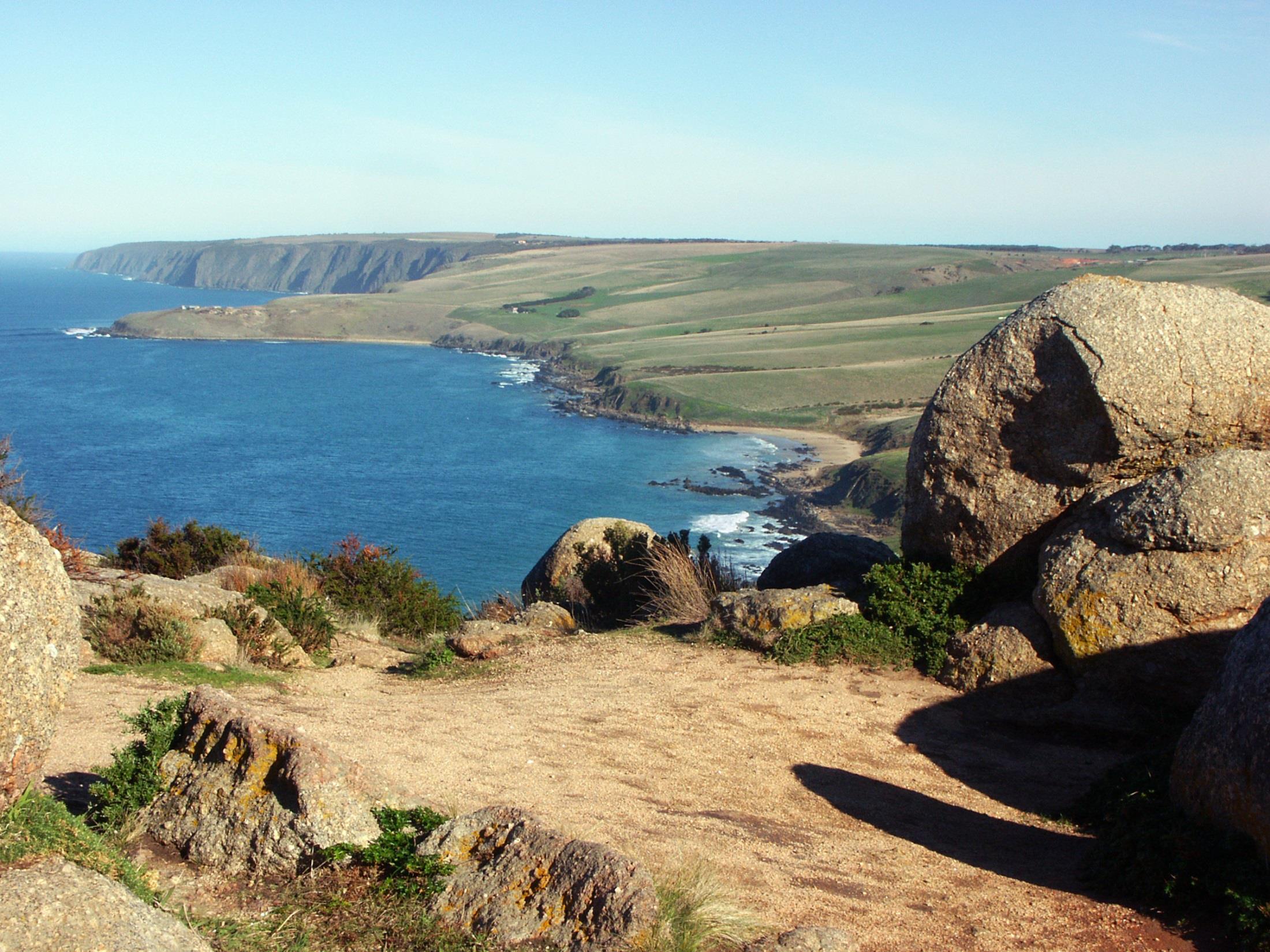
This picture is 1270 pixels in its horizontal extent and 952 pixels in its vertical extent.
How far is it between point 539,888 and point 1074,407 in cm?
834

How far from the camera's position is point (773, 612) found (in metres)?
11.5

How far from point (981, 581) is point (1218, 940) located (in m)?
6.35

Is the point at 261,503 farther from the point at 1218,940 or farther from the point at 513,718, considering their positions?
the point at 1218,940

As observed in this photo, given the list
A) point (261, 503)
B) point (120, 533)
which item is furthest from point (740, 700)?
point (261, 503)

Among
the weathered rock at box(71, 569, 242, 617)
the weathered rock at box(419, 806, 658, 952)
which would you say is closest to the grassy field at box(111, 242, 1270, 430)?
the weathered rock at box(71, 569, 242, 617)

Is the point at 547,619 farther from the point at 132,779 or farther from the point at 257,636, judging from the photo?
the point at 132,779

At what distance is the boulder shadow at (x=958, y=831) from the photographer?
21.1ft

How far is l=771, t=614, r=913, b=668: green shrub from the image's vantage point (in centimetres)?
1095

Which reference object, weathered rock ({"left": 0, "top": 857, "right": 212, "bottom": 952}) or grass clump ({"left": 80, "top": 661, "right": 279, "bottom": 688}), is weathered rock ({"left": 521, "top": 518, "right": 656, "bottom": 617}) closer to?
grass clump ({"left": 80, "top": 661, "right": 279, "bottom": 688})

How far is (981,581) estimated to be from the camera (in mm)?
11414

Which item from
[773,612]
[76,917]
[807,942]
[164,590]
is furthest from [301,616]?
[807,942]

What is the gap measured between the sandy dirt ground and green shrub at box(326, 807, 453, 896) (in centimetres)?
Result: 74

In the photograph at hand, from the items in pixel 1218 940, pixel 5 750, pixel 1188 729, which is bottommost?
pixel 1218 940

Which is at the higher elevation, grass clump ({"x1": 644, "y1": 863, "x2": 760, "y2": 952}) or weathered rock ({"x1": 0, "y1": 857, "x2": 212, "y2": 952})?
weathered rock ({"x1": 0, "y1": 857, "x2": 212, "y2": 952})
